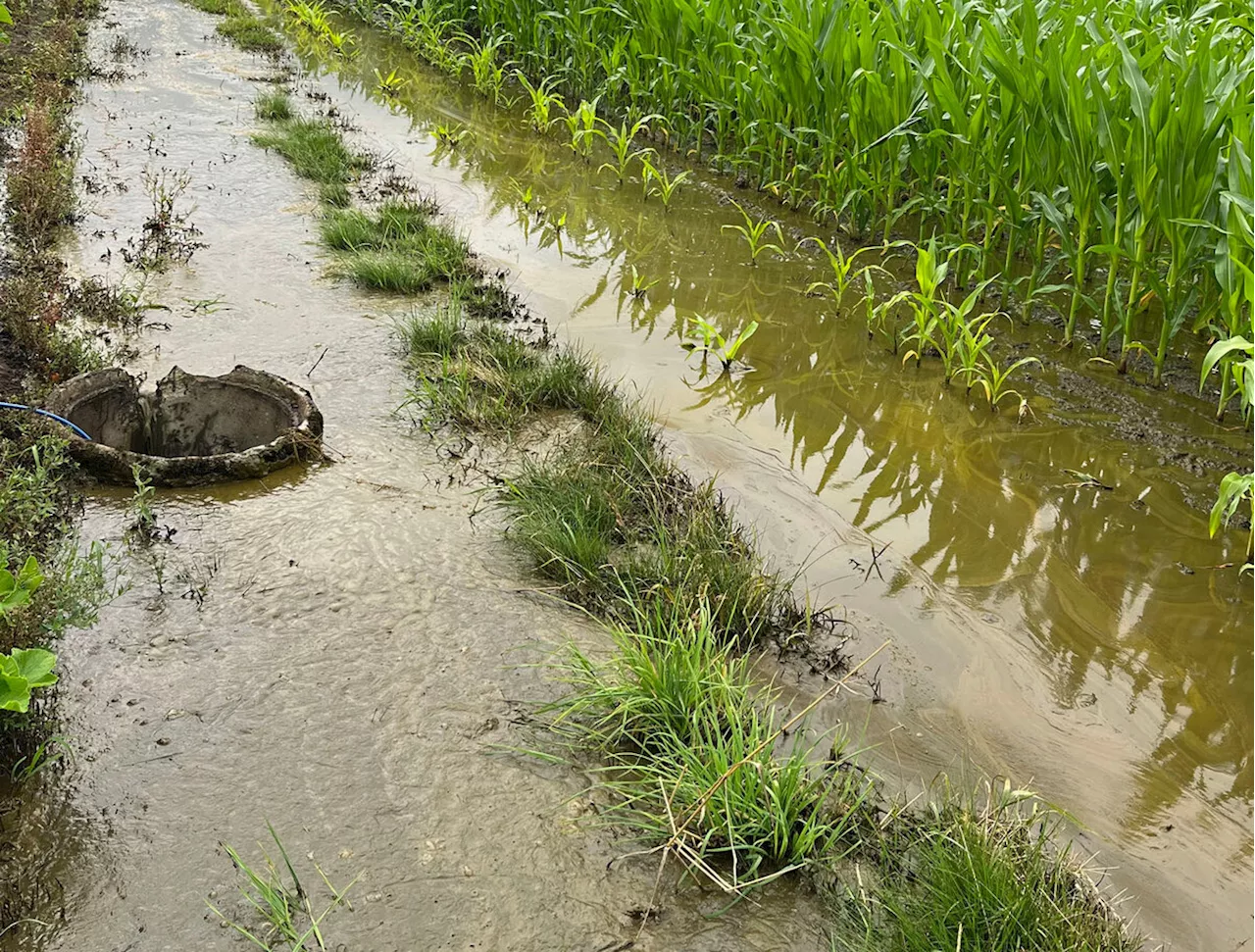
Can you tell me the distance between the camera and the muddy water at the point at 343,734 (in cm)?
192

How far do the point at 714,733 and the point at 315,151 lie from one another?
572 centimetres

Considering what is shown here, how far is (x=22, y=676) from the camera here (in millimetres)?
1745

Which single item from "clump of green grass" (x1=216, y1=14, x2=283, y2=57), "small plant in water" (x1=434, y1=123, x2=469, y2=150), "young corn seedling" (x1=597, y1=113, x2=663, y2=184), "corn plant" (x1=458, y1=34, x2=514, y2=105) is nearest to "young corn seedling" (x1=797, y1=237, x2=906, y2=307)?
"young corn seedling" (x1=597, y1=113, x2=663, y2=184)

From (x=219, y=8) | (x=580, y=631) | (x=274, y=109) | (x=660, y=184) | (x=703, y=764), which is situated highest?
(x=660, y=184)

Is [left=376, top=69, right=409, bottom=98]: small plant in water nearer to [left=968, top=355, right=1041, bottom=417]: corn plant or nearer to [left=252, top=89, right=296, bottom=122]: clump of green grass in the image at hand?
[left=252, top=89, right=296, bottom=122]: clump of green grass

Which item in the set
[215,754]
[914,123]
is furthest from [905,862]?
[914,123]

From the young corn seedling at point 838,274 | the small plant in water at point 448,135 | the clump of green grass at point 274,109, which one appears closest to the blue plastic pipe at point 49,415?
the young corn seedling at point 838,274

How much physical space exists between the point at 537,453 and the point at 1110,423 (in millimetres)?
2331

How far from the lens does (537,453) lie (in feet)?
11.7

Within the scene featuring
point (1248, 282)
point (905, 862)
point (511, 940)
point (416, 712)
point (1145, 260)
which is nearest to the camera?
point (511, 940)

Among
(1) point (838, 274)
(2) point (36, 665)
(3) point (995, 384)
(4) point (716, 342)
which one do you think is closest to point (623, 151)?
(1) point (838, 274)

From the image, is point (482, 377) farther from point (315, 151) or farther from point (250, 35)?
point (250, 35)

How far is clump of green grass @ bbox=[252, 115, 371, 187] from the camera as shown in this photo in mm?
6441

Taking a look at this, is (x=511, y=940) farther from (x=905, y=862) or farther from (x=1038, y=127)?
(x=1038, y=127)
